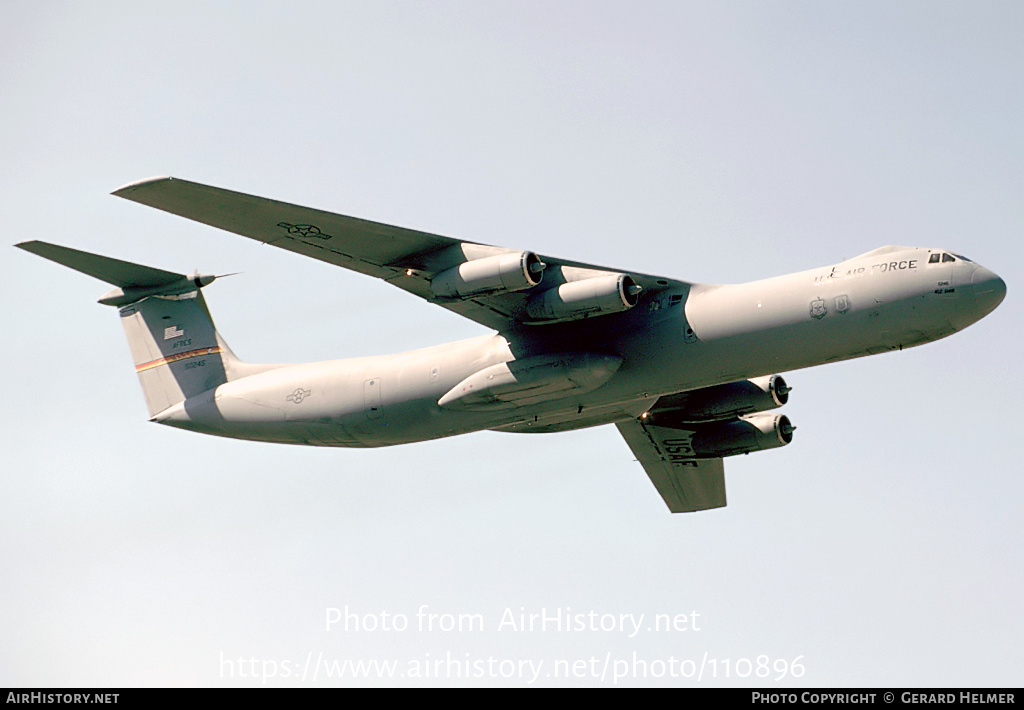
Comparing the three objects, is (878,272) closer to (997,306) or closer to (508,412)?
(997,306)

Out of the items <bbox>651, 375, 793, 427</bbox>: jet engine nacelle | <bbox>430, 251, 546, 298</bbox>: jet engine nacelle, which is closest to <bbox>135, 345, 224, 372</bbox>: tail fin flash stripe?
<bbox>430, 251, 546, 298</bbox>: jet engine nacelle

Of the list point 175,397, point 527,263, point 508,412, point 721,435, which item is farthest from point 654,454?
point 175,397

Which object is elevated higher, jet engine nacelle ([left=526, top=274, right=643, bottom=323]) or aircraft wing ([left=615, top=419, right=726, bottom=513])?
jet engine nacelle ([left=526, top=274, right=643, bottom=323])

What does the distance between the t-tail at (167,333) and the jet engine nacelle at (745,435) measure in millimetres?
7662

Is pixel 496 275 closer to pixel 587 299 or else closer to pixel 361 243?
pixel 587 299

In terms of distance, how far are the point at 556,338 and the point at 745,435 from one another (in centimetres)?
454

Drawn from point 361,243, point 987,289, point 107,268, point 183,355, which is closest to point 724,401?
point 987,289

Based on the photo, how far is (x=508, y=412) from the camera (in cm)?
1800

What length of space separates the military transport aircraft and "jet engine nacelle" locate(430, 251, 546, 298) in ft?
0.08

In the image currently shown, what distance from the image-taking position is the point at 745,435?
67.5 ft

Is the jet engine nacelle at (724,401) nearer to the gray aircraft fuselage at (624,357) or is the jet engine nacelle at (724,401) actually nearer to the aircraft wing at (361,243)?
the gray aircraft fuselage at (624,357)

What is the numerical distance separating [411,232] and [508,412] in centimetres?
290

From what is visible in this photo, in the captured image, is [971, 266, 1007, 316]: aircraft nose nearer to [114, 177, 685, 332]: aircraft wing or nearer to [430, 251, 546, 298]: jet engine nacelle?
[114, 177, 685, 332]: aircraft wing

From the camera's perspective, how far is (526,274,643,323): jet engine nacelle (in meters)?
16.5
